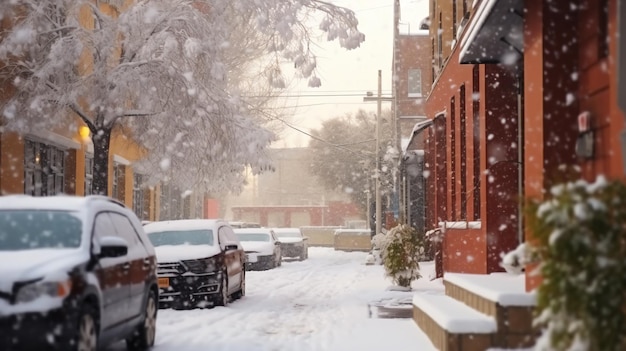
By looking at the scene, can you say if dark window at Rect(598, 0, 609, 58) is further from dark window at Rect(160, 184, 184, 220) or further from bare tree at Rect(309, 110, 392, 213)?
bare tree at Rect(309, 110, 392, 213)

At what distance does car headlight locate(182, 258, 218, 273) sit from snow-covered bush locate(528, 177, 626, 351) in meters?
10.5

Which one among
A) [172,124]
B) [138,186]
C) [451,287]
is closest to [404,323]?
[451,287]

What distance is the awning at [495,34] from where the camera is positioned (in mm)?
10656

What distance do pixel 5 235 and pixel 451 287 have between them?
5.87 metres

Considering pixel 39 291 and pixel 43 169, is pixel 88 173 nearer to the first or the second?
pixel 43 169

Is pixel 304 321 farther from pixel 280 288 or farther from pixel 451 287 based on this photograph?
pixel 280 288

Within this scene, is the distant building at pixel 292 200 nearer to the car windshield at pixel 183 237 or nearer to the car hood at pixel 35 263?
the car windshield at pixel 183 237

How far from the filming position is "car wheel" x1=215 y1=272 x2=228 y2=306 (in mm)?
15883

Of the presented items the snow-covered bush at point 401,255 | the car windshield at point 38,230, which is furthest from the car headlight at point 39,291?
the snow-covered bush at point 401,255

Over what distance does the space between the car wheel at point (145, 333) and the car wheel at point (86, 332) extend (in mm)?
1795

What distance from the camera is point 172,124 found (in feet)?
63.8

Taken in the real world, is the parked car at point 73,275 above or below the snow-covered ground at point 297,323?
above

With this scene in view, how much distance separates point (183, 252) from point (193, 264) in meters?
0.37

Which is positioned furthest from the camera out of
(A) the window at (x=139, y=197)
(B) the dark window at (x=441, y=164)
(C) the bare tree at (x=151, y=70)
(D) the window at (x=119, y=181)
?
(A) the window at (x=139, y=197)
